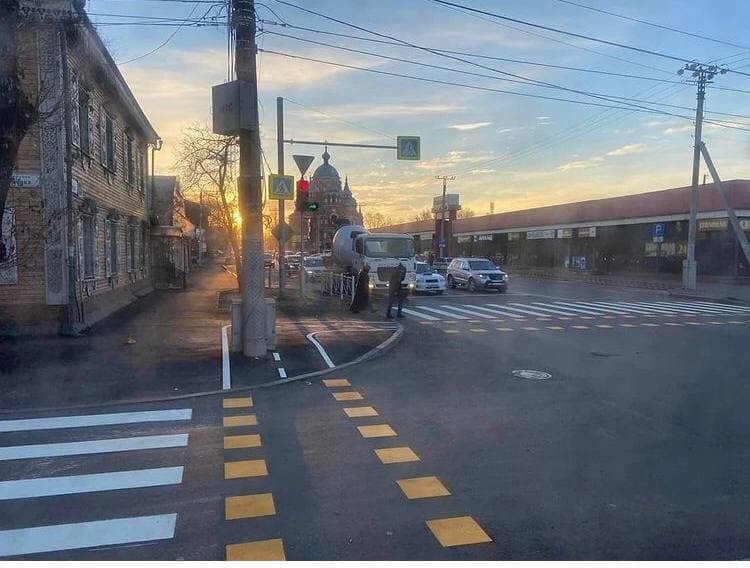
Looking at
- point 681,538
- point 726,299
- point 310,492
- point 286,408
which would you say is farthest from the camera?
point 726,299

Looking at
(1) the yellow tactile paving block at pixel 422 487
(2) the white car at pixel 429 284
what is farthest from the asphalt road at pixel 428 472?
(2) the white car at pixel 429 284

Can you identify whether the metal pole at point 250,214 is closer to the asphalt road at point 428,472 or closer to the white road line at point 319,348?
the white road line at point 319,348

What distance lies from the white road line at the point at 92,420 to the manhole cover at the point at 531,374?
5194mm

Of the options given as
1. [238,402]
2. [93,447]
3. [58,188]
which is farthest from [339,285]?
[93,447]

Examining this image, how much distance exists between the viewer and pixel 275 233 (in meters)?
21.7

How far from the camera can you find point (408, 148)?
19.6 m

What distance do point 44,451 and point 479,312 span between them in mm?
15599

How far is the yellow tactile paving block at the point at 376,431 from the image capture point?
655 cm

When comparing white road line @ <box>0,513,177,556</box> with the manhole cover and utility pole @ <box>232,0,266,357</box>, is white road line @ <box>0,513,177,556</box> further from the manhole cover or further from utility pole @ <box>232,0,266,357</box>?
the manhole cover

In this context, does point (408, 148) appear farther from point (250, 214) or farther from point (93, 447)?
point (93, 447)

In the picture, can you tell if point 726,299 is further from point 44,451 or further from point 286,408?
point 44,451

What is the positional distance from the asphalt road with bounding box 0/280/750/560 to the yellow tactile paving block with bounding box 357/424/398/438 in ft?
0.14

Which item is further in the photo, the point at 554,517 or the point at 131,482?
the point at 131,482

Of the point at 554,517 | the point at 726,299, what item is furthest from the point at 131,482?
the point at 726,299
